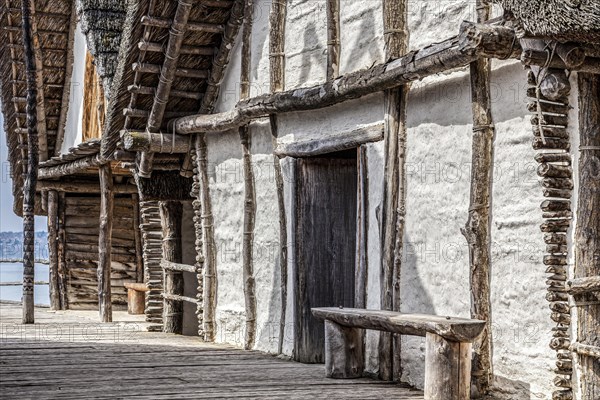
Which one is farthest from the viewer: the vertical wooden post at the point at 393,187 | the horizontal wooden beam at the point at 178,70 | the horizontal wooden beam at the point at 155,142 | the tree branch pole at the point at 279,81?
the horizontal wooden beam at the point at 155,142

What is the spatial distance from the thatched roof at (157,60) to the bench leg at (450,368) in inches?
191

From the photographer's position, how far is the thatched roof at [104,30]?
41.6 ft

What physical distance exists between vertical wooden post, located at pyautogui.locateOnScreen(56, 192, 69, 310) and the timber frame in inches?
1.3

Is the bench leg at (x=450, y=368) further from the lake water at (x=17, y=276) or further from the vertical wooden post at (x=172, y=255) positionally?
the lake water at (x=17, y=276)

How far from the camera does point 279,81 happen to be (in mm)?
9844

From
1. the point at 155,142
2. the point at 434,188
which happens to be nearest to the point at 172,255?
the point at 155,142

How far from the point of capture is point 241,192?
1060 cm

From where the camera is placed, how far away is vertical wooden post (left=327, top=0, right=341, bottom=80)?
899 cm

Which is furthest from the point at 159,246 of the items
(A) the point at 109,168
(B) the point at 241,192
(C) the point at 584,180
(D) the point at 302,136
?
(C) the point at 584,180

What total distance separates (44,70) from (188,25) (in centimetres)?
635

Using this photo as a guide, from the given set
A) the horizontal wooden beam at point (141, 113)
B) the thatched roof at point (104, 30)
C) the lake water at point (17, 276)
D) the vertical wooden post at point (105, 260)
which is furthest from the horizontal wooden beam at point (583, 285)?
the lake water at point (17, 276)

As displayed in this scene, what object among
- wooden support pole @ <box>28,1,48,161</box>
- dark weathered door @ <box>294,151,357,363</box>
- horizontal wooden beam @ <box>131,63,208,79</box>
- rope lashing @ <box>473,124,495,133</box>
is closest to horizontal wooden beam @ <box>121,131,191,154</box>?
horizontal wooden beam @ <box>131,63,208,79</box>

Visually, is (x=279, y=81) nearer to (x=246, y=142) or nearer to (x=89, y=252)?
(x=246, y=142)

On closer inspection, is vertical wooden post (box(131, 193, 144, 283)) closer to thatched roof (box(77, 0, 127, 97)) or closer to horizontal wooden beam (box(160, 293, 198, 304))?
thatched roof (box(77, 0, 127, 97))
